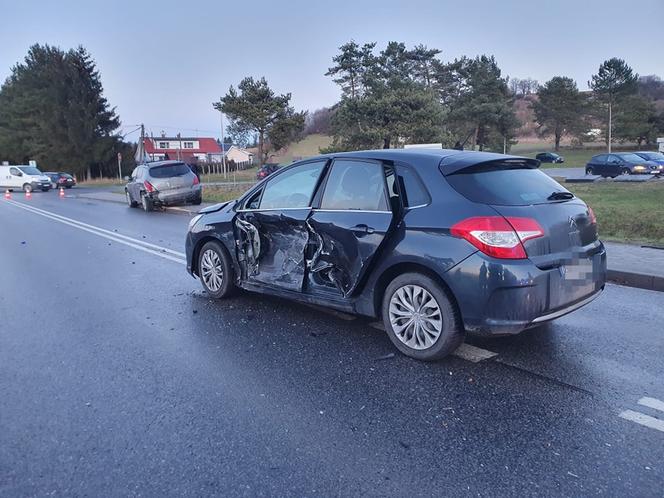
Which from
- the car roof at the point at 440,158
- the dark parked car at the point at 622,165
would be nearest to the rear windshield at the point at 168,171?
the car roof at the point at 440,158

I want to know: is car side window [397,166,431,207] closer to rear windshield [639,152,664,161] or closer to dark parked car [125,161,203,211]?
dark parked car [125,161,203,211]

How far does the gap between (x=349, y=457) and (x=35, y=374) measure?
2.78m

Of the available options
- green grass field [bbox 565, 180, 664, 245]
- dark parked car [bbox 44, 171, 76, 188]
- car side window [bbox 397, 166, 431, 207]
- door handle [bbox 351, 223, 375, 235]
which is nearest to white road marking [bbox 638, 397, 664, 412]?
car side window [bbox 397, 166, 431, 207]

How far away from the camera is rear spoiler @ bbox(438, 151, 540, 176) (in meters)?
4.19

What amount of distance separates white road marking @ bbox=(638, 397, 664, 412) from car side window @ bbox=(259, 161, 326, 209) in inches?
124

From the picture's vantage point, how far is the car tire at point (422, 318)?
4.00m

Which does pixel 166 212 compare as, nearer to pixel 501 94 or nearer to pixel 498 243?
pixel 498 243

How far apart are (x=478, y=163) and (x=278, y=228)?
2.10 metres

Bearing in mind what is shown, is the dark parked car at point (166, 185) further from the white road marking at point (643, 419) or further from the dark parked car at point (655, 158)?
the dark parked car at point (655, 158)

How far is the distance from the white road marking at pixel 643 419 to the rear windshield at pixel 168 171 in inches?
704

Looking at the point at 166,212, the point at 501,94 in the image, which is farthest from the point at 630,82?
the point at 166,212

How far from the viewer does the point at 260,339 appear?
191 inches

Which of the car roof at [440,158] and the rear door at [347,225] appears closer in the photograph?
the car roof at [440,158]

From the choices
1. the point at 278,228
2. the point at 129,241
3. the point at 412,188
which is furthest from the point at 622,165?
the point at 412,188
